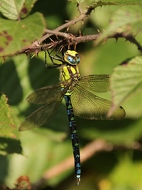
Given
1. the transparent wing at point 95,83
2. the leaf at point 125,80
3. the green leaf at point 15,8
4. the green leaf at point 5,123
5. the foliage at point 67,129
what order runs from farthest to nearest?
1. the foliage at point 67,129
2. the transparent wing at point 95,83
3. the green leaf at point 5,123
4. the green leaf at point 15,8
5. the leaf at point 125,80

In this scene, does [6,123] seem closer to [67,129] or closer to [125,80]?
[125,80]

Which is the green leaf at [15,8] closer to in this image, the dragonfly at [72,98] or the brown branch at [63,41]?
the brown branch at [63,41]

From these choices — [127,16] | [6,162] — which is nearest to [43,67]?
[6,162]

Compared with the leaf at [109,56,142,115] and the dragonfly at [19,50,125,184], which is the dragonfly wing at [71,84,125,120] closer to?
the dragonfly at [19,50,125,184]

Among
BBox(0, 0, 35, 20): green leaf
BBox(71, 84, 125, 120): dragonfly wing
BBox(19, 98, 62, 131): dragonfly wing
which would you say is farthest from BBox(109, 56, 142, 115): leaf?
BBox(71, 84, 125, 120): dragonfly wing

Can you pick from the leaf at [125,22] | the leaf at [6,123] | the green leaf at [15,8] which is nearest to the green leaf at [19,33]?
the green leaf at [15,8]

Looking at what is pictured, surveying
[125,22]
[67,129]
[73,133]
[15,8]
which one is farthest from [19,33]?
[67,129]

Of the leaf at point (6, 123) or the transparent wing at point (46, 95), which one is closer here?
the leaf at point (6, 123)
